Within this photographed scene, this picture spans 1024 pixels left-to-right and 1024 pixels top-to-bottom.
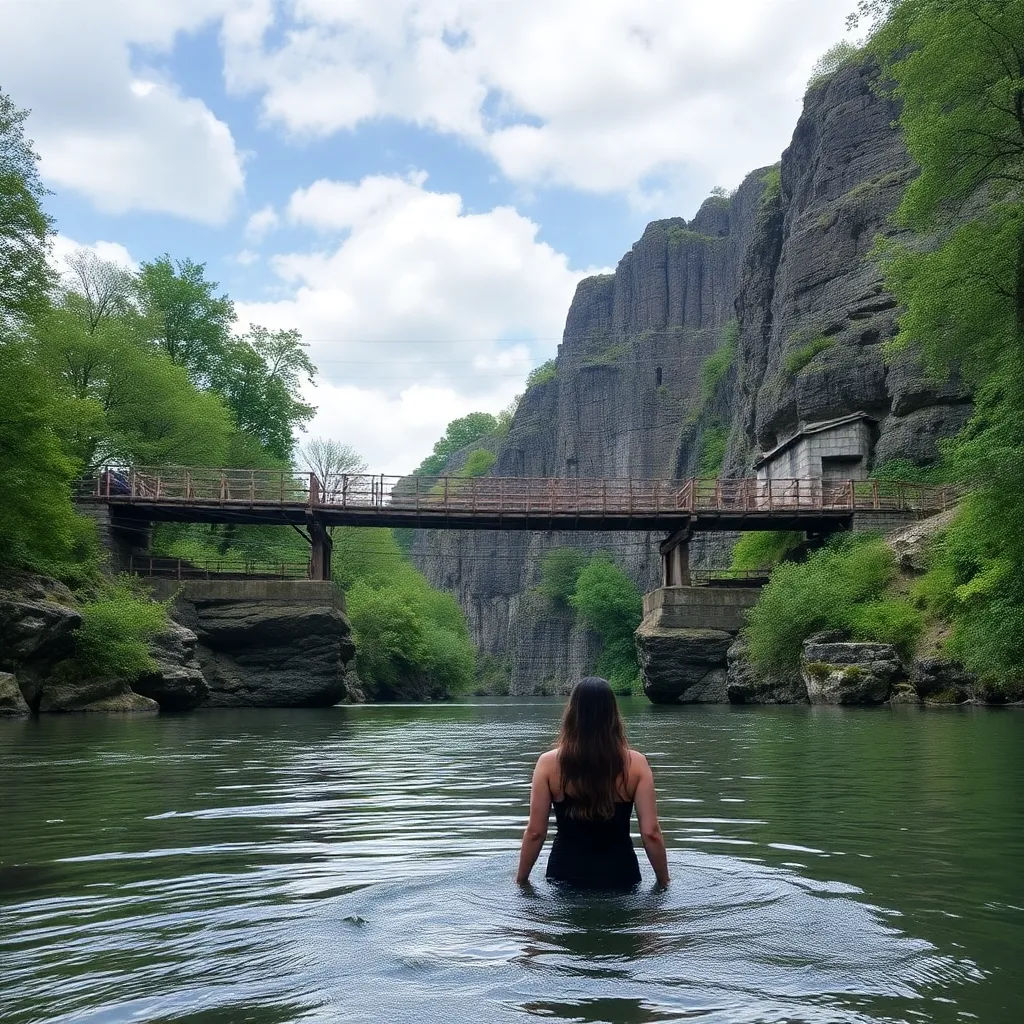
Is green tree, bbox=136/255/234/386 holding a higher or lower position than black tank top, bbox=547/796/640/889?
higher

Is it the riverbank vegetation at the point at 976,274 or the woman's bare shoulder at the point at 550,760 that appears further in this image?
the riverbank vegetation at the point at 976,274

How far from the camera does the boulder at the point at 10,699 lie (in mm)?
23125

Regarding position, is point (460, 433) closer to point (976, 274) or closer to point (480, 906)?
point (976, 274)

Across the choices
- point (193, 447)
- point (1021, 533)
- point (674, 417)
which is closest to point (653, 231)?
point (674, 417)

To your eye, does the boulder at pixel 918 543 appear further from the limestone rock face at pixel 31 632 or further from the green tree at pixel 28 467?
the green tree at pixel 28 467

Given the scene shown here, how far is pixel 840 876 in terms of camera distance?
5938 mm

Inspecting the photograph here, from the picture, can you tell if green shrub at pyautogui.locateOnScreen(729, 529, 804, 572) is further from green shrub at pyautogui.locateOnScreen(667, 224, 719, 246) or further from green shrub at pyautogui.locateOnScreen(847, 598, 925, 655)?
green shrub at pyautogui.locateOnScreen(667, 224, 719, 246)

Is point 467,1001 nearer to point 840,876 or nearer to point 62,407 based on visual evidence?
point 840,876

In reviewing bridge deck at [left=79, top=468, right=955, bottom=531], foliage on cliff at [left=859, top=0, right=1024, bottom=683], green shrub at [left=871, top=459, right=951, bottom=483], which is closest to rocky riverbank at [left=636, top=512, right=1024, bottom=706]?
foliage on cliff at [left=859, top=0, right=1024, bottom=683]

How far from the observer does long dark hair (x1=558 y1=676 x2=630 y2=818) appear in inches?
200

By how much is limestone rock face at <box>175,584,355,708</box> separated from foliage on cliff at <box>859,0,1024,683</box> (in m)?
21.8

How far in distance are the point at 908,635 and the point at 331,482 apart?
2216 cm

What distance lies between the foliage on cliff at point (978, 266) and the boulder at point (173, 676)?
20938 mm

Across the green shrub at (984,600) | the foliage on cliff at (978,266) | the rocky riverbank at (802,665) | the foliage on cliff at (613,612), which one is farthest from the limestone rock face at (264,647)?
the foliage on cliff at (613,612)
